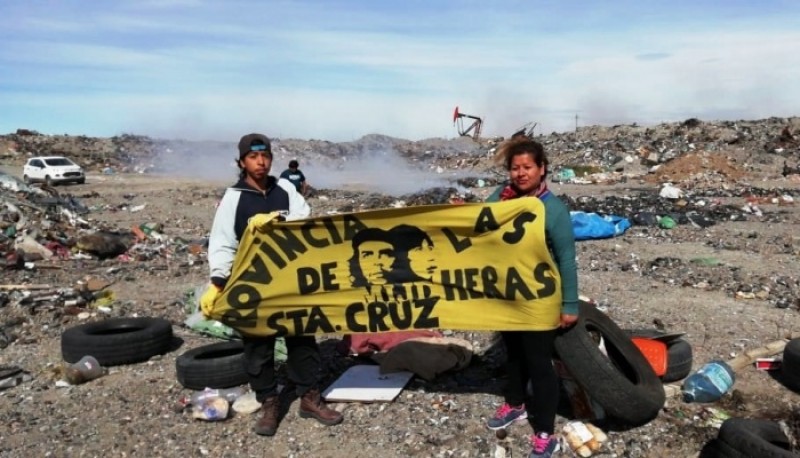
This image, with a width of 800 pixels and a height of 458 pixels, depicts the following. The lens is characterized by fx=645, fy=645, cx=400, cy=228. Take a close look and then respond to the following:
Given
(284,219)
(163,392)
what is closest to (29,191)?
(163,392)

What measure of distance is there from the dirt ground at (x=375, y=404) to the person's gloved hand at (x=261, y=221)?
1.46 meters

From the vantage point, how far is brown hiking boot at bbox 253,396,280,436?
4.49 m

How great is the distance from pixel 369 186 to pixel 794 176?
1617 centimetres

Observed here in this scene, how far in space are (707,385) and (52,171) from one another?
2906cm

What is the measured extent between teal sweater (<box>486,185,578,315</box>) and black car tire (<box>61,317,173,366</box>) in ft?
13.0

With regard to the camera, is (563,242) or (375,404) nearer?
(563,242)

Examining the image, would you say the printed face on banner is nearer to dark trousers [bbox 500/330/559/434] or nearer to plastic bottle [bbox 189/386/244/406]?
dark trousers [bbox 500/330/559/434]

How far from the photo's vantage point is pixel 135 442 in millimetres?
4480

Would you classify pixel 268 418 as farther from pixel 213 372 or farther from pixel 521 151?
pixel 521 151

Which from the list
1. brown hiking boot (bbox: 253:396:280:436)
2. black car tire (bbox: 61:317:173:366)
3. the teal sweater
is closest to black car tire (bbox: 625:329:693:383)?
the teal sweater

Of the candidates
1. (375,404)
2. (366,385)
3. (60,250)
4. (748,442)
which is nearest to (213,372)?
(366,385)

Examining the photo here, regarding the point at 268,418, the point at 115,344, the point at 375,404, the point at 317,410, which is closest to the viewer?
the point at 268,418

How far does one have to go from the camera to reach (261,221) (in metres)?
4.27

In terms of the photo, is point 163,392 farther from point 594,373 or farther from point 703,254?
point 703,254
